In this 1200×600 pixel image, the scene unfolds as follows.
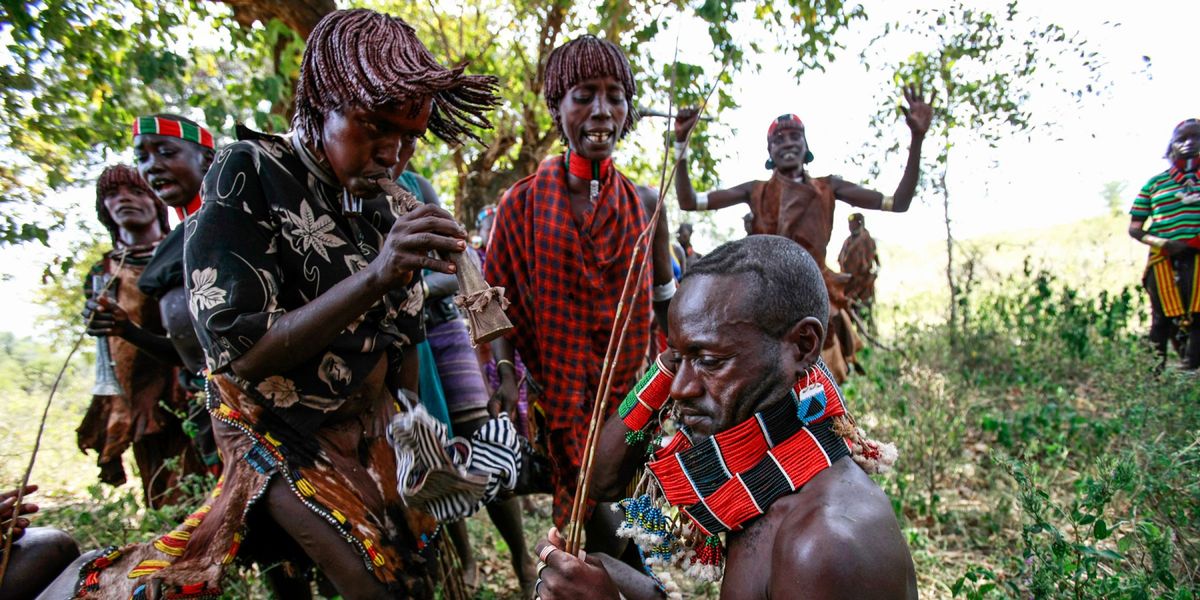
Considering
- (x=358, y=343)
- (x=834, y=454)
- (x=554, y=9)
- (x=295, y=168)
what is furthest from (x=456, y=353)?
(x=554, y=9)

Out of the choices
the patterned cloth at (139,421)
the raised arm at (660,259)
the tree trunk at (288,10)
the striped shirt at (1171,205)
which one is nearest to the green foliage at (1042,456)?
the striped shirt at (1171,205)

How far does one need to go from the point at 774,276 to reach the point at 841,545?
57 cm

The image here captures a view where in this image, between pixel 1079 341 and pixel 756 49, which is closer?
pixel 756 49

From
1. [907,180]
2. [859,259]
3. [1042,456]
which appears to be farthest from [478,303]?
[859,259]

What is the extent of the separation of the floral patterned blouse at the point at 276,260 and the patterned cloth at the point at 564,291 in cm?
76

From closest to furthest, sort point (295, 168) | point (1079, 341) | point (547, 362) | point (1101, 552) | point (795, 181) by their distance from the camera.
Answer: point (295, 168) < point (1101, 552) < point (547, 362) < point (795, 181) < point (1079, 341)

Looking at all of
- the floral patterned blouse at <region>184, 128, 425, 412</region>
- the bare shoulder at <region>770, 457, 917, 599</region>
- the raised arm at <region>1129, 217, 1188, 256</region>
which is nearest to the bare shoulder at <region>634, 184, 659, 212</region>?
the floral patterned blouse at <region>184, 128, 425, 412</region>

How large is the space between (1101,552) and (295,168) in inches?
98.1

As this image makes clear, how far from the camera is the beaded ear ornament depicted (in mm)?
1540

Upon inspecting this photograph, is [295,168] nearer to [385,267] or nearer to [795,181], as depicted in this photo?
[385,267]

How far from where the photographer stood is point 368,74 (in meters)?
1.80

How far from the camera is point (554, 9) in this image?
7.27 m

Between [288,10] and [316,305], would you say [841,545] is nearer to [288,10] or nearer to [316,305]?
[316,305]

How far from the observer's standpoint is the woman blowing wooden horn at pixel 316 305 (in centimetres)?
176
